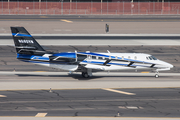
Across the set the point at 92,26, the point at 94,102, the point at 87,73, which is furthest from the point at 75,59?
the point at 92,26

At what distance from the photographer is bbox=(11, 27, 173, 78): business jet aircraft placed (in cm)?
3291

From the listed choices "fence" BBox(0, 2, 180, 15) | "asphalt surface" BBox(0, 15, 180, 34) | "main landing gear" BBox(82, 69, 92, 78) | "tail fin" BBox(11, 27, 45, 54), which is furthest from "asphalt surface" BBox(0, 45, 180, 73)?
"fence" BBox(0, 2, 180, 15)

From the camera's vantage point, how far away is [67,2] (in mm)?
96750

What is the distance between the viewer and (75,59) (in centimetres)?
3297

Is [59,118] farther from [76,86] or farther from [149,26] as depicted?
[149,26]

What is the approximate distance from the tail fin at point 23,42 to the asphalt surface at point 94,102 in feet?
22.8

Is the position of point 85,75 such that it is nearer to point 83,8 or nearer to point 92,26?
point 92,26

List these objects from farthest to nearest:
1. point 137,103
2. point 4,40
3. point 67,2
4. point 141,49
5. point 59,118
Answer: point 67,2
point 4,40
point 141,49
point 137,103
point 59,118

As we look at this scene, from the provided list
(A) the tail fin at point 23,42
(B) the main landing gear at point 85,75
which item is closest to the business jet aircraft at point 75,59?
(A) the tail fin at point 23,42

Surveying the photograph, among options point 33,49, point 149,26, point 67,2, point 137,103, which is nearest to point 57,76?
point 33,49

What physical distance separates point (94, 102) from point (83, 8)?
7620 centimetres

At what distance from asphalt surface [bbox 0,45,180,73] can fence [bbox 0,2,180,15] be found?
164 feet

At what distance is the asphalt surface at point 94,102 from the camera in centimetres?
2150

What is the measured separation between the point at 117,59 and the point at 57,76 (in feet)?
23.6
